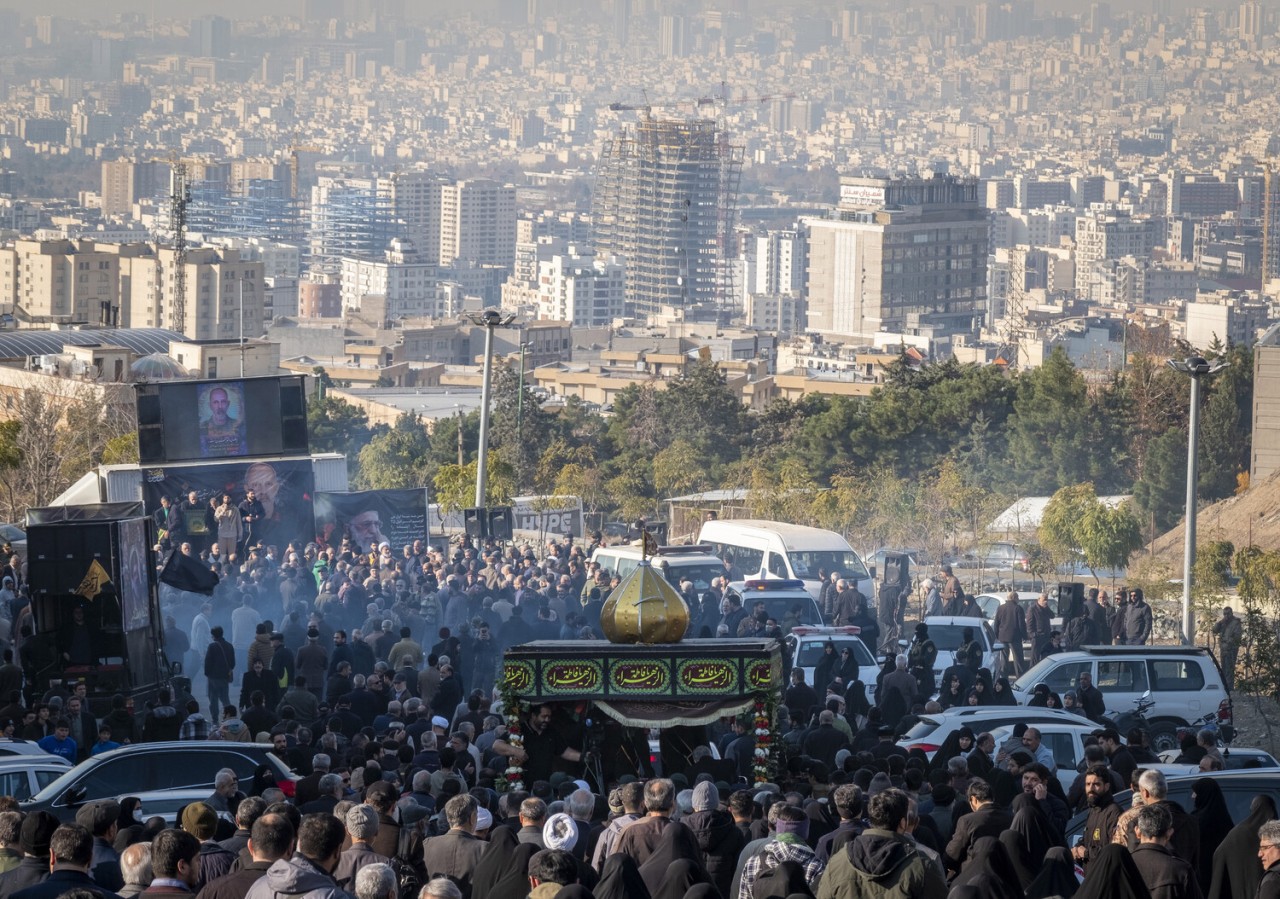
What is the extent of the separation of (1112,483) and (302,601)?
29319 millimetres

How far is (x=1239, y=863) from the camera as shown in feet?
25.7

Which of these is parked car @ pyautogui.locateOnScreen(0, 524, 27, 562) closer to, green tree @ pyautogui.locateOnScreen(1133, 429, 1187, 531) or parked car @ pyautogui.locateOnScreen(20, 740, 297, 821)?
parked car @ pyautogui.locateOnScreen(20, 740, 297, 821)

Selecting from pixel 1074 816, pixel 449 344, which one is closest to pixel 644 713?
pixel 1074 816

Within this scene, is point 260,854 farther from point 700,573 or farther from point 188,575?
point 700,573

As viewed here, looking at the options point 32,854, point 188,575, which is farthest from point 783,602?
point 32,854

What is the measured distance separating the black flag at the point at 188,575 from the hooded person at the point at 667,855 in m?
11.9

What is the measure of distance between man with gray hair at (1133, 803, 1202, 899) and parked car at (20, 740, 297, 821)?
467 cm

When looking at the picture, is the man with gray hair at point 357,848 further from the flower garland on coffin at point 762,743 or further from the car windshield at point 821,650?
the car windshield at point 821,650

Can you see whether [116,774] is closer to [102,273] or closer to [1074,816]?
[1074,816]

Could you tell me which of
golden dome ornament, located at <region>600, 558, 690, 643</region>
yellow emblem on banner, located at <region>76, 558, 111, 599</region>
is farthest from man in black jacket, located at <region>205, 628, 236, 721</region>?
golden dome ornament, located at <region>600, 558, 690, 643</region>

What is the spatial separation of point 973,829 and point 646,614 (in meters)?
2.82

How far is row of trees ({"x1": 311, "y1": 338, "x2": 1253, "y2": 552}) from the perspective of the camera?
121 feet

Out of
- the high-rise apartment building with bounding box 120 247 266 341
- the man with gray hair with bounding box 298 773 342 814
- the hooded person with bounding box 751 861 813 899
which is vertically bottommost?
→ the man with gray hair with bounding box 298 773 342 814

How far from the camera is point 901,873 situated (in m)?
7.18
